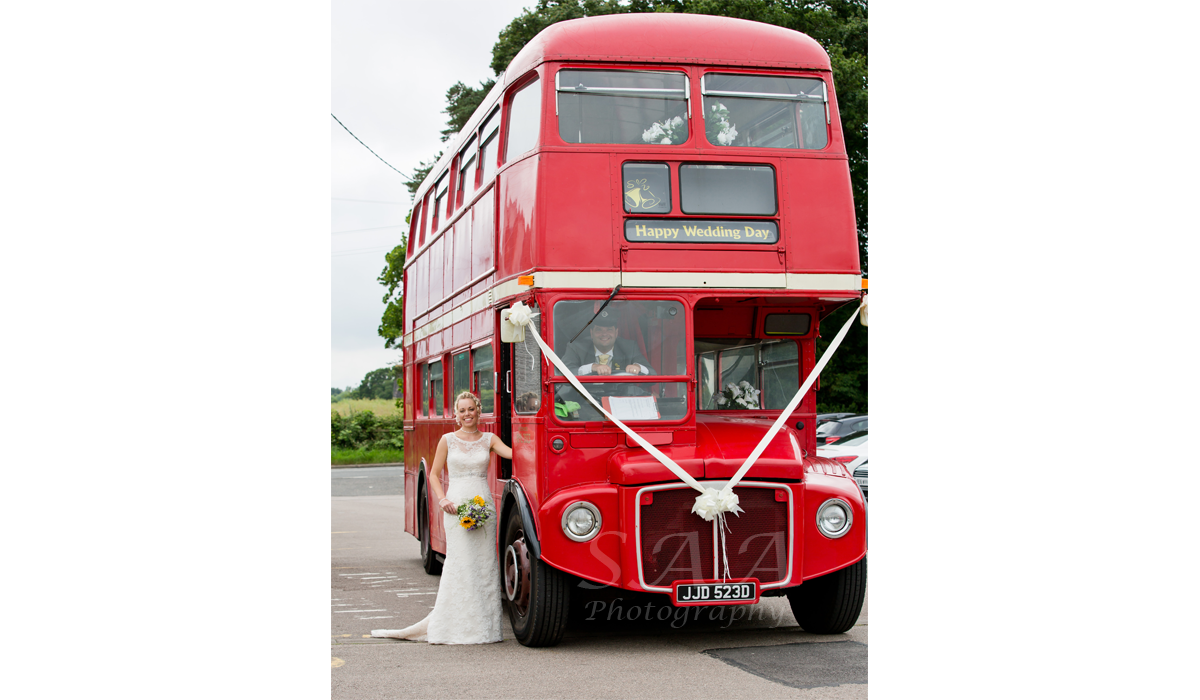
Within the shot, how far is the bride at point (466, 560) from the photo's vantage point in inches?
348

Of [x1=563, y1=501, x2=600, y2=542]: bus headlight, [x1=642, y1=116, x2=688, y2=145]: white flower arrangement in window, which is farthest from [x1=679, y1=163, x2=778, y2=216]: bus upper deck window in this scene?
[x1=563, y1=501, x2=600, y2=542]: bus headlight

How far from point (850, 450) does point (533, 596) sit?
35.8 feet

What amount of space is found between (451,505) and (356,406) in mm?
36657

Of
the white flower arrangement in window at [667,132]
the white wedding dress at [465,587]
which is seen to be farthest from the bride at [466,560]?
the white flower arrangement in window at [667,132]

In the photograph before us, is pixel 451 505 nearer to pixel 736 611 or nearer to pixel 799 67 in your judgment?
pixel 736 611

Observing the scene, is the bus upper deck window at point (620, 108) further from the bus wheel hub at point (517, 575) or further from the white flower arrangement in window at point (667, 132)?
the bus wheel hub at point (517, 575)

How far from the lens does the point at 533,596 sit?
829cm

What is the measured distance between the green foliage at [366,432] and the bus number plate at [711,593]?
3653 cm

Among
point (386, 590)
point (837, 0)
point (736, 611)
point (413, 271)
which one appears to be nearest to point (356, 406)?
point (837, 0)

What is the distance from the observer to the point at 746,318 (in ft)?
31.1

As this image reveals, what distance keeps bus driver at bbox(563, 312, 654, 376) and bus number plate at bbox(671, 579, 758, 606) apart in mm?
1559

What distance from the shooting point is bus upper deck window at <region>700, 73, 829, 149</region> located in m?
8.77

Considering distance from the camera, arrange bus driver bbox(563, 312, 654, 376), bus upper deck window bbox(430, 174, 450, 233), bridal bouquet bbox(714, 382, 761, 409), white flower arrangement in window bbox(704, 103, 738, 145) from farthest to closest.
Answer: bus upper deck window bbox(430, 174, 450, 233)
bridal bouquet bbox(714, 382, 761, 409)
white flower arrangement in window bbox(704, 103, 738, 145)
bus driver bbox(563, 312, 654, 376)

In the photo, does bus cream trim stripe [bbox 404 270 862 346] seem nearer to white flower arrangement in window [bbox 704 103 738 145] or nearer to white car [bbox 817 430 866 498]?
white flower arrangement in window [bbox 704 103 738 145]
